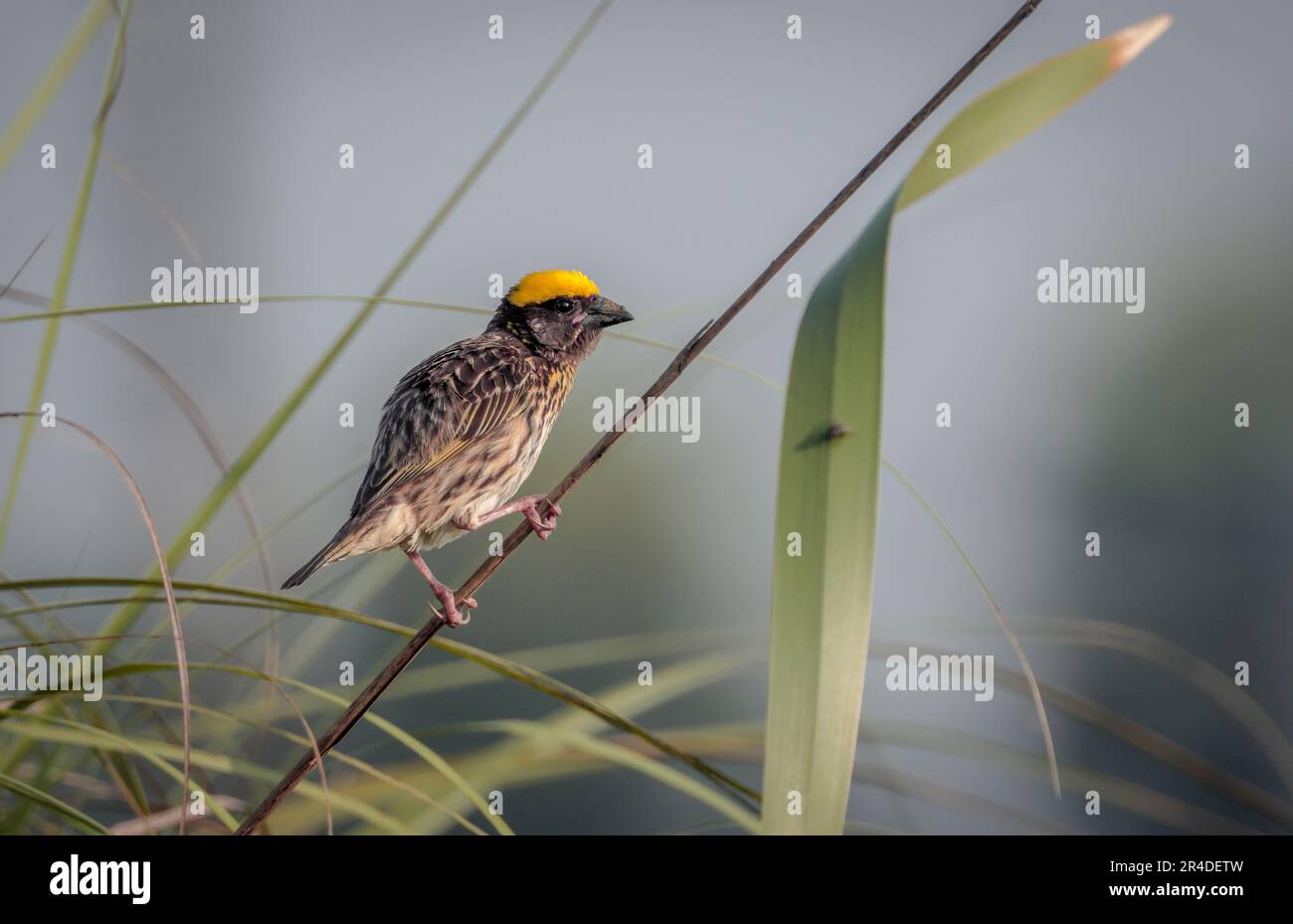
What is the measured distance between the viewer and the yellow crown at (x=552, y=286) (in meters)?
2.25

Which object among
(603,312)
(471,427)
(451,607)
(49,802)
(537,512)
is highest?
(603,312)

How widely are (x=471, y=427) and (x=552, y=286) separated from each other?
1.29ft

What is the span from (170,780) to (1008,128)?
66.9 inches

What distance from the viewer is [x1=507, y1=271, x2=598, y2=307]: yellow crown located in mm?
2246

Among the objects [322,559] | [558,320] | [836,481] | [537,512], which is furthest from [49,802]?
[558,320]

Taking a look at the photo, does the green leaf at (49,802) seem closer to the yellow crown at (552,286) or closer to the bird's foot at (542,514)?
the bird's foot at (542,514)

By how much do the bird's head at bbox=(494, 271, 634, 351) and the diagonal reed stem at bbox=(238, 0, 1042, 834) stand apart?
0.88 m

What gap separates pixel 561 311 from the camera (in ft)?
7.50

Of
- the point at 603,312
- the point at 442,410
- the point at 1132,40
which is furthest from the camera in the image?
the point at 603,312

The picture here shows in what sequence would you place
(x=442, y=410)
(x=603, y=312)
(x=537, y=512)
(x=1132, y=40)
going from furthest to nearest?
(x=603, y=312) < (x=442, y=410) < (x=537, y=512) < (x=1132, y=40)

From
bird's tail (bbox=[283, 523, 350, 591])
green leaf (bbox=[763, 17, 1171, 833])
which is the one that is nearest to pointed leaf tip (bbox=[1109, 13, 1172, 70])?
green leaf (bbox=[763, 17, 1171, 833])

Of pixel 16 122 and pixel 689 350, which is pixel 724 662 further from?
pixel 16 122

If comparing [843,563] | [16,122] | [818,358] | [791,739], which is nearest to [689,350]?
[818,358]

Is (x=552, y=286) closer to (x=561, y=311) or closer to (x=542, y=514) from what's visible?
(x=561, y=311)
